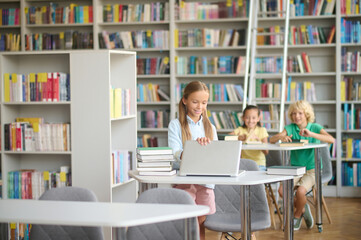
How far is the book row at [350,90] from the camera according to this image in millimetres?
7199

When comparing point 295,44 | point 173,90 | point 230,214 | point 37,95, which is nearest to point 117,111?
point 37,95

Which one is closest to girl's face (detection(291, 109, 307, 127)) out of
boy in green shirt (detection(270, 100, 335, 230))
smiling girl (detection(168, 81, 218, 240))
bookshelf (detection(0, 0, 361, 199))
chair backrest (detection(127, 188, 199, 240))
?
boy in green shirt (detection(270, 100, 335, 230))

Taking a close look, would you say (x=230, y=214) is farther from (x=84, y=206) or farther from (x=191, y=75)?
(x=191, y=75)

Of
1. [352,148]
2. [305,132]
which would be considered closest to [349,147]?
→ [352,148]

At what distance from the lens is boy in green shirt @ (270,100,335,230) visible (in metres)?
5.35

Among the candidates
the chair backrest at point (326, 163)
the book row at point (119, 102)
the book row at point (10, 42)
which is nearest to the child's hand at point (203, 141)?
the book row at point (119, 102)

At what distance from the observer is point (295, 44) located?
7.34m

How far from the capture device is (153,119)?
7.61 metres

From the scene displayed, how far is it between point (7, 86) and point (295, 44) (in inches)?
148

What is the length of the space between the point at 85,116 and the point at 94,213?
7.31 ft

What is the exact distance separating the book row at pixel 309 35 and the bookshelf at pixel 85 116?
2904 millimetres

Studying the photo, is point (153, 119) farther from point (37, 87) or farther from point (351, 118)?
point (37, 87)

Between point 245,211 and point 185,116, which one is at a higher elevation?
point 185,116

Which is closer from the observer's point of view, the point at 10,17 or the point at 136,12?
the point at 136,12
